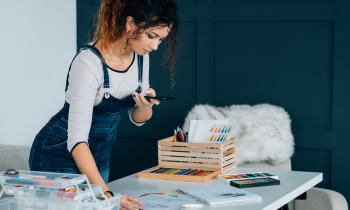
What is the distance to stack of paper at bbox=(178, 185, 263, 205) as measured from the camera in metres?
1.30

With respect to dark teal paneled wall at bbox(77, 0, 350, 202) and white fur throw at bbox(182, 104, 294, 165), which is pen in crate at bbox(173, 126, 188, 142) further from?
dark teal paneled wall at bbox(77, 0, 350, 202)

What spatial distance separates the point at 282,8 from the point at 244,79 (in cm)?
56

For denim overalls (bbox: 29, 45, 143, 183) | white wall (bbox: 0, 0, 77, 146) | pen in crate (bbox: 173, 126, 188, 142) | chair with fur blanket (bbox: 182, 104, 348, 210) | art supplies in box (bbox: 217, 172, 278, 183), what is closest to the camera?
denim overalls (bbox: 29, 45, 143, 183)

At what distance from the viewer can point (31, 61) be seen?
2.79 m

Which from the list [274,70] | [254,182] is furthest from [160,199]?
[274,70]

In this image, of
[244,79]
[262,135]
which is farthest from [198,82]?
[262,135]

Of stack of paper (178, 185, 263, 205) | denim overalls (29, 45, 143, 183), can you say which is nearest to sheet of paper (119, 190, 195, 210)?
stack of paper (178, 185, 263, 205)

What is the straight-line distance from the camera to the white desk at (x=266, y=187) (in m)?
1.29

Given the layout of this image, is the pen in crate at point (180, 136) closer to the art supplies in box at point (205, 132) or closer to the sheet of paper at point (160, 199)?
the art supplies in box at point (205, 132)

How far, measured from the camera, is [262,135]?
2.40 metres

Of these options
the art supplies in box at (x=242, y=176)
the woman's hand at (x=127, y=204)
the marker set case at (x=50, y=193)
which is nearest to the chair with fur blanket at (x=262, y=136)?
the art supplies in box at (x=242, y=176)

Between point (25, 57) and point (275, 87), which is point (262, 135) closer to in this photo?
point (275, 87)

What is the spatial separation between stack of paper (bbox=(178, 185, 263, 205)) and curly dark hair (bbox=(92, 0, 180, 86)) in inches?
24.2

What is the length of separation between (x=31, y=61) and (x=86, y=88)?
5.53 feet
